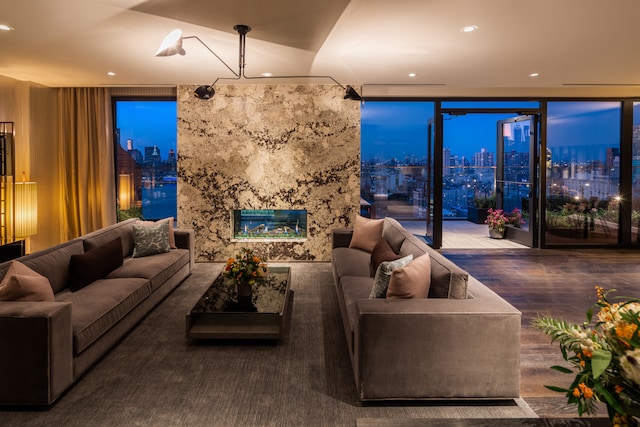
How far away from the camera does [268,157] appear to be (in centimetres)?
652

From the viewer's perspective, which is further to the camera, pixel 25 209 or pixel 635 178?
pixel 635 178

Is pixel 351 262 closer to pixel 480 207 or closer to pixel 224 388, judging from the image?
pixel 224 388

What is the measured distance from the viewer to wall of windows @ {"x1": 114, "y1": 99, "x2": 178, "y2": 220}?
7.05m

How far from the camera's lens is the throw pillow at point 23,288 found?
2715 millimetres

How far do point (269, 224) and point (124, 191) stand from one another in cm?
235

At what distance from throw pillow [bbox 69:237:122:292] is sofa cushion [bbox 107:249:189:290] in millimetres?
98

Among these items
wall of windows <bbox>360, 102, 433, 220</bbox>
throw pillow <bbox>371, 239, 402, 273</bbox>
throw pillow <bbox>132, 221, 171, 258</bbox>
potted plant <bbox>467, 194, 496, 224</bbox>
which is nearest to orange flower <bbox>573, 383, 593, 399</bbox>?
throw pillow <bbox>371, 239, 402, 273</bbox>

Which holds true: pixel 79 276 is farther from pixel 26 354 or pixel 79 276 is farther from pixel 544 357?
pixel 544 357

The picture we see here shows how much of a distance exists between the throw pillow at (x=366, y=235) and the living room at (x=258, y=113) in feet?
1.93

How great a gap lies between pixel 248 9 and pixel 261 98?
9.96 ft

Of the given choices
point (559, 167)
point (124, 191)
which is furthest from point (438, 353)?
point (559, 167)

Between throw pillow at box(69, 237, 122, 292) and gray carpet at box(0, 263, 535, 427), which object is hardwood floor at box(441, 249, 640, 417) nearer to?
gray carpet at box(0, 263, 535, 427)

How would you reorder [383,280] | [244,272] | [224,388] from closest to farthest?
1. [224,388]
2. [383,280]
3. [244,272]

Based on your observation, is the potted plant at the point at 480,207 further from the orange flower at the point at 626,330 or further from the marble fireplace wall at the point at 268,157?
the orange flower at the point at 626,330
